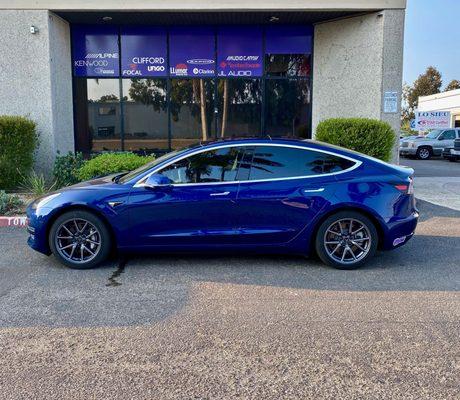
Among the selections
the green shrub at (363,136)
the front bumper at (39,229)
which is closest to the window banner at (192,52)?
the green shrub at (363,136)

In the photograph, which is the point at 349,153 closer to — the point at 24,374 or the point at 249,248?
the point at 249,248

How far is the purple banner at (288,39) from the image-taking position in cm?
1340

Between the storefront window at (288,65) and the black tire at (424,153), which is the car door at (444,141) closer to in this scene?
the black tire at (424,153)

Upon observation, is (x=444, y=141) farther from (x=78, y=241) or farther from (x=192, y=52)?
(x=78, y=241)

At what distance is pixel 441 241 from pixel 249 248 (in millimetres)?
3191

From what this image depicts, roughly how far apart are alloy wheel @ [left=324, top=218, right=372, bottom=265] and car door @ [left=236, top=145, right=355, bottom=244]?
1.15 ft

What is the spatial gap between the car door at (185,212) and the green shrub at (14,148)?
6.36 metres

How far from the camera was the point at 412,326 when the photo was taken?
13.3 feet

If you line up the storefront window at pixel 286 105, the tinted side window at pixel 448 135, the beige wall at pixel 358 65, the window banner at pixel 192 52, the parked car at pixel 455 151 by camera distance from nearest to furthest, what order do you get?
the beige wall at pixel 358 65 → the window banner at pixel 192 52 → the storefront window at pixel 286 105 → the parked car at pixel 455 151 → the tinted side window at pixel 448 135

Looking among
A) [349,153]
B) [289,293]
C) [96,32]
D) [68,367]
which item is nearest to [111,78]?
[96,32]

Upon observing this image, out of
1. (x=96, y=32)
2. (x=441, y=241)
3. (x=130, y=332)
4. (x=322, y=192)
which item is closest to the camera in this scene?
(x=130, y=332)

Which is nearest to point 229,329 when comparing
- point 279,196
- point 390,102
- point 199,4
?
point 279,196

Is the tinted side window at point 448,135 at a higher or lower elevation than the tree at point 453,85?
lower

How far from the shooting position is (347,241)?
5.62 meters
